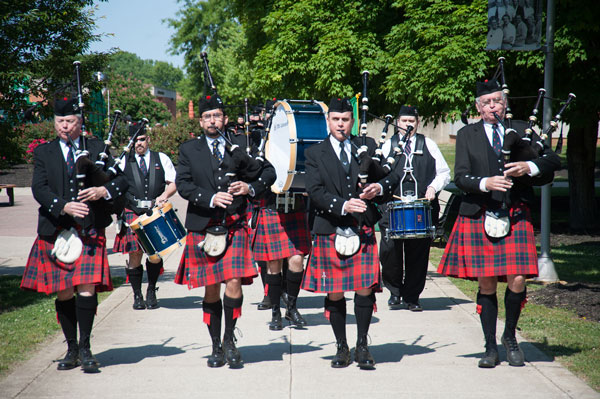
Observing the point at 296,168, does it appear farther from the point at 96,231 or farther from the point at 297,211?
the point at 96,231

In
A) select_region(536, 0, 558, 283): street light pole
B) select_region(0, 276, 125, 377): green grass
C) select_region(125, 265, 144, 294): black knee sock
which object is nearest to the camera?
select_region(0, 276, 125, 377): green grass

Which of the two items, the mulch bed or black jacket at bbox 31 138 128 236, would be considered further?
the mulch bed

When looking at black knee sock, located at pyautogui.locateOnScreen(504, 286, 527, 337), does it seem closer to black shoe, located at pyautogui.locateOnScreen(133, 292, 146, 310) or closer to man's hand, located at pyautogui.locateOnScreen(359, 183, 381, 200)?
man's hand, located at pyautogui.locateOnScreen(359, 183, 381, 200)

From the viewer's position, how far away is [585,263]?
35.0 ft

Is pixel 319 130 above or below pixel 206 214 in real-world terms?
above

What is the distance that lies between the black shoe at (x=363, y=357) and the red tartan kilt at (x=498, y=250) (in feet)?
2.95

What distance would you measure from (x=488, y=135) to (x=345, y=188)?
1126mm

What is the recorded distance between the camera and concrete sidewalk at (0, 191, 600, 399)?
4.73 meters

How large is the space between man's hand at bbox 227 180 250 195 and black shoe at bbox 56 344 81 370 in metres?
1.62

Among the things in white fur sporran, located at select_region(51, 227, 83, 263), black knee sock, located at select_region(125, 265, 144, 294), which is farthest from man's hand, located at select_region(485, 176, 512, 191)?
black knee sock, located at select_region(125, 265, 144, 294)

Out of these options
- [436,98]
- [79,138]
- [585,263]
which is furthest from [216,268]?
[436,98]

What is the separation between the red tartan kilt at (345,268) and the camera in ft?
17.2

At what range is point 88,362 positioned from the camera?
5172mm

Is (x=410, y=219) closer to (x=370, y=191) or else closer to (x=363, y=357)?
(x=370, y=191)
